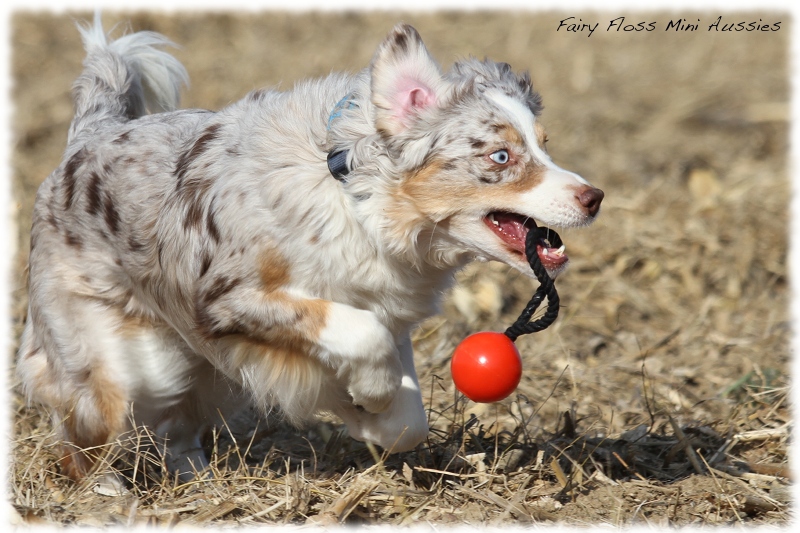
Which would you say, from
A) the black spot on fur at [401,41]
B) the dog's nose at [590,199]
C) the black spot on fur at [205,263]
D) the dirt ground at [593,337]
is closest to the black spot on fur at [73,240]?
the black spot on fur at [205,263]

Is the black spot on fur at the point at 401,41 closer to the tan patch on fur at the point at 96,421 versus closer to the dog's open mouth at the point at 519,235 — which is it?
the dog's open mouth at the point at 519,235

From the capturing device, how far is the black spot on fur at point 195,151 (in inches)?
169

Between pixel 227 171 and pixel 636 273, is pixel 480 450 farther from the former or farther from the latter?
pixel 636 273

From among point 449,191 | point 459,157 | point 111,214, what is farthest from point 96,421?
point 459,157

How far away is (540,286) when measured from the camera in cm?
400

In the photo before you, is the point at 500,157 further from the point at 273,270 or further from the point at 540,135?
the point at 273,270

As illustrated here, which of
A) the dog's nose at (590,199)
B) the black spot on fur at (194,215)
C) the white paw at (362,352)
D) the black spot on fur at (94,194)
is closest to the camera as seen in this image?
the dog's nose at (590,199)

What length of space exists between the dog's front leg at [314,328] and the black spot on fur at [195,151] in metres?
0.54

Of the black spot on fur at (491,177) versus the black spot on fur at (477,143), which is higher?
the black spot on fur at (477,143)

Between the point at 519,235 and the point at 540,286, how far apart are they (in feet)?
0.79

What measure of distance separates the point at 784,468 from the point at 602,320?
220 cm

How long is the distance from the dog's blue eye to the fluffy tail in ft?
6.65

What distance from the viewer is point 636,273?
732 cm

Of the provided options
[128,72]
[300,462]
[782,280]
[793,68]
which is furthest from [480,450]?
[793,68]
